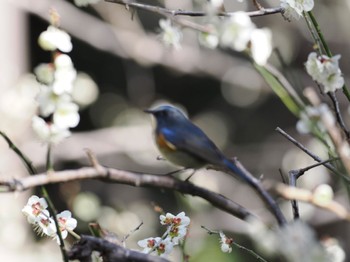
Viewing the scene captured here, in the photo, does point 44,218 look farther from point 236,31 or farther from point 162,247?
point 236,31

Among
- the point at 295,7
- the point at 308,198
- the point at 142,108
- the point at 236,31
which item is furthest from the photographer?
the point at 142,108

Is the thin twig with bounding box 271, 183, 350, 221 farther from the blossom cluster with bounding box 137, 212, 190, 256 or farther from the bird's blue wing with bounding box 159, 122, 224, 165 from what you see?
the blossom cluster with bounding box 137, 212, 190, 256

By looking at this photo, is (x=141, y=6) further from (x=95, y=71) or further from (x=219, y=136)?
(x=95, y=71)

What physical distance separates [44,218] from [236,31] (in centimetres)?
49

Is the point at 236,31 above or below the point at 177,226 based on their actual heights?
above

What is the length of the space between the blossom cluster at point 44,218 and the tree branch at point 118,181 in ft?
1.12

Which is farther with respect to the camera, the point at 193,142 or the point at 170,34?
the point at 170,34

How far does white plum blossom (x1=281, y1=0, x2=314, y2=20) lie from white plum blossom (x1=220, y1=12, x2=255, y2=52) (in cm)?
25

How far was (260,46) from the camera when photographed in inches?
46.7

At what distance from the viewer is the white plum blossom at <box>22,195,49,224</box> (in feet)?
4.26

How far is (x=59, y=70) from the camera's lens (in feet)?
3.41

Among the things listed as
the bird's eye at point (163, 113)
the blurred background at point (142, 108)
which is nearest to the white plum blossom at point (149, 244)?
the bird's eye at point (163, 113)

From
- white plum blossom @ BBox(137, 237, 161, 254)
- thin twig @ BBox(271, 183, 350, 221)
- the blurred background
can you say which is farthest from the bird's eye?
the blurred background

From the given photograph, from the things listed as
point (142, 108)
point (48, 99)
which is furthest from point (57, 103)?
point (142, 108)
